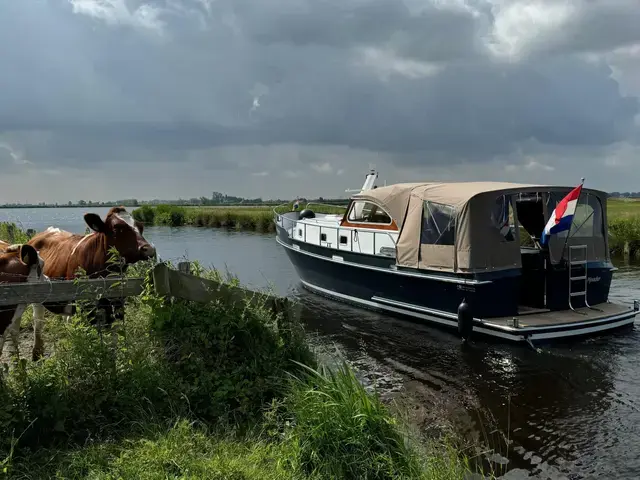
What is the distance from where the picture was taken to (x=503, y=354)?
9.72 m

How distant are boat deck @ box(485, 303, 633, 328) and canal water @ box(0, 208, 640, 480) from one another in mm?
499

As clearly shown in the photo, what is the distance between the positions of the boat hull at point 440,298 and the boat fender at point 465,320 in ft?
1.10

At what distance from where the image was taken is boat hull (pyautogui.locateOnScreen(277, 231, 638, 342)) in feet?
32.2

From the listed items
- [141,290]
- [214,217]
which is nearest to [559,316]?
[141,290]

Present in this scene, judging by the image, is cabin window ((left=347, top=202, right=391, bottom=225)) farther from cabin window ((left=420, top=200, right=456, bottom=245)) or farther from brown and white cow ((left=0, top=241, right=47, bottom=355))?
brown and white cow ((left=0, top=241, right=47, bottom=355))

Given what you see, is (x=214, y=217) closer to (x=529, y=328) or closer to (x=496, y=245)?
(x=496, y=245)

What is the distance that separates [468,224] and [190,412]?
7.15 metres

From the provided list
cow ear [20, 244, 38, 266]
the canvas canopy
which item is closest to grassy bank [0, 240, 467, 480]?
cow ear [20, 244, 38, 266]

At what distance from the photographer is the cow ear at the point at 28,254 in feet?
16.5

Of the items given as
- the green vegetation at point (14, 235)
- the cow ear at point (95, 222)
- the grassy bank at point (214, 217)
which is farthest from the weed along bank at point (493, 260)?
the grassy bank at point (214, 217)

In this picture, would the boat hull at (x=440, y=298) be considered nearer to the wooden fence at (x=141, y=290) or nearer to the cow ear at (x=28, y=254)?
the wooden fence at (x=141, y=290)

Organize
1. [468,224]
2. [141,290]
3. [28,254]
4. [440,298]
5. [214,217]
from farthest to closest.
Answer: [214,217] < [440,298] < [468,224] < [141,290] < [28,254]

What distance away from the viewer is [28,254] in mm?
5035

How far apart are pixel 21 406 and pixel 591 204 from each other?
37.6ft
